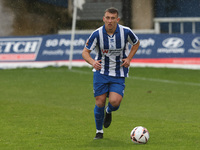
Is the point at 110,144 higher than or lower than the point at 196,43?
higher

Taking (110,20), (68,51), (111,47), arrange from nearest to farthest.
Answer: (110,20)
(111,47)
(68,51)

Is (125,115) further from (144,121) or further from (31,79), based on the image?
(31,79)

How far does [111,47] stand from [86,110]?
14.9 ft

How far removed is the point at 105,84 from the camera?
820 cm

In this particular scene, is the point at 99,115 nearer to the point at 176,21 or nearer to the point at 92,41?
the point at 92,41

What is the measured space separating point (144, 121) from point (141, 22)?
23.2 metres

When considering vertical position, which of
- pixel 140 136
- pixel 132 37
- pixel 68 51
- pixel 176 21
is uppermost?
pixel 132 37

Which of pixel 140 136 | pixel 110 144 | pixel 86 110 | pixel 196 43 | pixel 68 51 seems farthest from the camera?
pixel 68 51

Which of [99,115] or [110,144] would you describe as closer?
[110,144]

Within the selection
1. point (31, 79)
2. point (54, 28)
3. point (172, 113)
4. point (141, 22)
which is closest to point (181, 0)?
point (141, 22)

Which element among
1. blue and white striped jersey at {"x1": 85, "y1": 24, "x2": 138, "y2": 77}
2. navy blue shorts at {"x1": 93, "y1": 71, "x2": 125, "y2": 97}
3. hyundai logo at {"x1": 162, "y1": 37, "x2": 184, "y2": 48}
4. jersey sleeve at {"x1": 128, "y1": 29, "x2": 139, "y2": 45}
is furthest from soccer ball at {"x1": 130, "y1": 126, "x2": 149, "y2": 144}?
hyundai logo at {"x1": 162, "y1": 37, "x2": 184, "y2": 48}

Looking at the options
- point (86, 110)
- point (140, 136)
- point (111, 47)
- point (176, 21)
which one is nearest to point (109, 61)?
point (111, 47)

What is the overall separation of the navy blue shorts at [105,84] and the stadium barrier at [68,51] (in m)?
13.6

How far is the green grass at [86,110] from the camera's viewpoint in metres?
7.96
